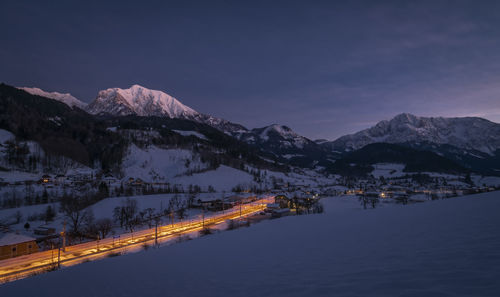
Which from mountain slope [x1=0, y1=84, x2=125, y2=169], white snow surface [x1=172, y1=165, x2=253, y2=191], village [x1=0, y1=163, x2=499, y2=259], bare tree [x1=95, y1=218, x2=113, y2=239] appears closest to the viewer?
village [x1=0, y1=163, x2=499, y2=259]

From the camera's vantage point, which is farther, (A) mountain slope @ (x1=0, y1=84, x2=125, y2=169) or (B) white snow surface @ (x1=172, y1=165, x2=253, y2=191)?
(A) mountain slope @ (x1=0, y1=84, x2=125, y2=169)

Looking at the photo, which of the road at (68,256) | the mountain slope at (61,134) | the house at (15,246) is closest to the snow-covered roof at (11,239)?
the house at (15,246)

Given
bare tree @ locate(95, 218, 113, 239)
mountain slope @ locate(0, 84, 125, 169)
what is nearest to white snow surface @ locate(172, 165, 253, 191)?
mountain slope @ locate(0, 84, 125, 169)

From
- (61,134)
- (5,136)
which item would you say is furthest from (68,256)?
(61,134)

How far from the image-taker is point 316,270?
26.6 ft

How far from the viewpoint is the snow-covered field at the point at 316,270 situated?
229 inches

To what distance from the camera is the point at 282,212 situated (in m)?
54.1

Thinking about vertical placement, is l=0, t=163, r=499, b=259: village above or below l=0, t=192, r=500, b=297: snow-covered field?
below

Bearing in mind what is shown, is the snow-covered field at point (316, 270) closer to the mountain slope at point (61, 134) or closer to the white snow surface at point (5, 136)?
the mountain slope at point (61, 134)

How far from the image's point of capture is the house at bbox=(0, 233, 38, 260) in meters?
29.1

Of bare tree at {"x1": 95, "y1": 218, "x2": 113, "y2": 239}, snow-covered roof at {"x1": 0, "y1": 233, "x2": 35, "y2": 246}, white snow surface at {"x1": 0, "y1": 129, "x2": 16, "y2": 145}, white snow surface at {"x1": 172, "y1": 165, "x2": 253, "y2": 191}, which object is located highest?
white snow surface at {"x1": 0, "y1": 129, "x2": 16, "y2": 145}

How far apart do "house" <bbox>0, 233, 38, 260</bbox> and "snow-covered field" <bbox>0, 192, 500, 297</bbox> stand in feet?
87.0

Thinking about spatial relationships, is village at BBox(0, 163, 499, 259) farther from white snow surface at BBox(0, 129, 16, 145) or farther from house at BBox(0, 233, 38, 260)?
white snow surface at BBox(0, 129, 16, 145)

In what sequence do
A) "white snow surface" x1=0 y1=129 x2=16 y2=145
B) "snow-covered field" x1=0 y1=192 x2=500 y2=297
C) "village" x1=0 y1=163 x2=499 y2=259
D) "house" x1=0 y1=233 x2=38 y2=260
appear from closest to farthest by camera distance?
"snow-covered field" x1=0 y1=192 x2=500 y2=297
"house" x1=0 y1=233 x2=38 y2=260
"village" x1=0 y1=163 x2=499 y2=259
"white snow surface" x1=0 y1=129 x2=16 y2=145
